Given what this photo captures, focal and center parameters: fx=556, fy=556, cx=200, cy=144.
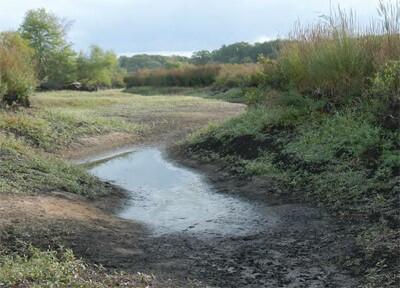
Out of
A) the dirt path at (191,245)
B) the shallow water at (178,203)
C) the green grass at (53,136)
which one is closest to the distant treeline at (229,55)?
the green grass at (53,136)

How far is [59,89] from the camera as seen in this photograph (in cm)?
4225

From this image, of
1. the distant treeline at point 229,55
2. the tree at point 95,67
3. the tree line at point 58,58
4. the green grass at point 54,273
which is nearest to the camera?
the green grass at point 54,273

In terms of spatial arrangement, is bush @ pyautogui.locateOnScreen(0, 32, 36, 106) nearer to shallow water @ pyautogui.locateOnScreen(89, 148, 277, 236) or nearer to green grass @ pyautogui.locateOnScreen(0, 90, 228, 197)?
Result: green grass @ pyautogui.locateOnScreen(0, 90, 228, 197)

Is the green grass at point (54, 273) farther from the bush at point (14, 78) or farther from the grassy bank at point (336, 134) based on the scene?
the bush at point (14, 78)

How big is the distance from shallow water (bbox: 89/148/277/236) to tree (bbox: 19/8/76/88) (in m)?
33.8

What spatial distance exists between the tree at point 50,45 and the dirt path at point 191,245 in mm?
38132

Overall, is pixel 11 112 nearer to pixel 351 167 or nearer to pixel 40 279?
pixel 351 167

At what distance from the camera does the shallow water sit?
6996 mm

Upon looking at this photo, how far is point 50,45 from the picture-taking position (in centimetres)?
4728

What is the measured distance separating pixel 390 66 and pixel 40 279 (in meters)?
7.28

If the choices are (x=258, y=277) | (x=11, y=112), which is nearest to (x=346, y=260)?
(x=258, y=277)

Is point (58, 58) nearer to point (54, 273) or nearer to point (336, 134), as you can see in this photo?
point (336, 134)

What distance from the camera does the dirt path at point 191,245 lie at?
516 cm

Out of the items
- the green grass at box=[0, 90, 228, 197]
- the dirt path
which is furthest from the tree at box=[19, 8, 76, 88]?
the dirt path
